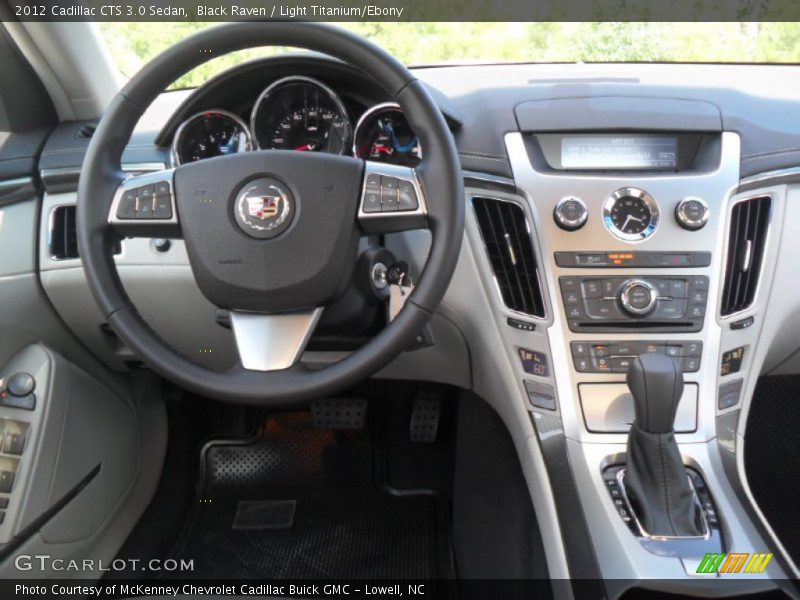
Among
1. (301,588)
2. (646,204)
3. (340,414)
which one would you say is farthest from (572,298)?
(301,588)

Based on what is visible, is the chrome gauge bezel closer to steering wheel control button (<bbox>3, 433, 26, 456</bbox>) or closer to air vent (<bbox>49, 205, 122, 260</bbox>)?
air vent (<bbox>49, 205, 122, 260</bbox>)

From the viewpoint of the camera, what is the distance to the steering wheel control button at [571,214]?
1397 mm

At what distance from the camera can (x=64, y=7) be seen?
5.25 feet

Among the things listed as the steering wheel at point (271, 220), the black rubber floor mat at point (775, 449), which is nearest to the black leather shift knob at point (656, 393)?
the steering wheel at point (271, 220)

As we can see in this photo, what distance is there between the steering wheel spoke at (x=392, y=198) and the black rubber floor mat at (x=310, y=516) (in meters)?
1.07

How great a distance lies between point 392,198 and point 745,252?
835mm

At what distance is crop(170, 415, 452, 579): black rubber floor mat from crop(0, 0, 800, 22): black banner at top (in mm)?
1251

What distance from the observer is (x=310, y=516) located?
1.97 meters

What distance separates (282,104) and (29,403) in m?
0.93

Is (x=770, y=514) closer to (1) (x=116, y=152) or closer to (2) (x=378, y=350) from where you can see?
(2) (x=378, y=350)

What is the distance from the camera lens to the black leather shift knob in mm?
1223

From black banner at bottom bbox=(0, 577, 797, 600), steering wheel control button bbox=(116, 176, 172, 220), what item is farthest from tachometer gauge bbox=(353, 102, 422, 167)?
black banner at bottom bbox=(0, 577, 797, 600)

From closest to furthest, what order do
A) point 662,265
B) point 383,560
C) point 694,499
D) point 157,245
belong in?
1. point 694,499
2. point 662,265
3. point 157,245
4. point 383,560

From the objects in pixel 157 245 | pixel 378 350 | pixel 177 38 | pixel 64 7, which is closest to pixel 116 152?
pixel 177 38
